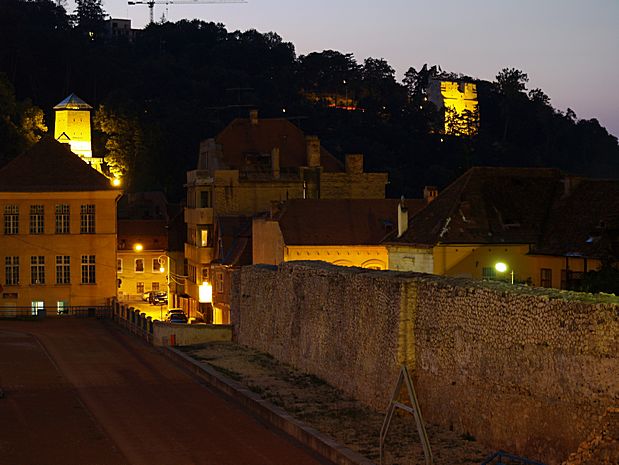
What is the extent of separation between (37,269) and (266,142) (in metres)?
16.7

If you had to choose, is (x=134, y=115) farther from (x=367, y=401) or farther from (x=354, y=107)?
(x=367, y=401)

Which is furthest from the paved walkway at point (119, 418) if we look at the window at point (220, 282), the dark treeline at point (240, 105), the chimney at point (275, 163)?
the dark treeline at point (240, 105)

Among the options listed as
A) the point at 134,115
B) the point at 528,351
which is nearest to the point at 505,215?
the point at 528,351

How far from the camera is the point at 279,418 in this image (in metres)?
24.5

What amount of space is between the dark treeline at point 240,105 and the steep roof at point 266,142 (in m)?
29.4

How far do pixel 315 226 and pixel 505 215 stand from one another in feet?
41.9

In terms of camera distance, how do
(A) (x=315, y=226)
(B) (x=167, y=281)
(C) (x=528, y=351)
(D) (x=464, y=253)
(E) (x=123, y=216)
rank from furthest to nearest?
(E) (x=123, y=216), (B) (x=167, y=281), (A) (x=315, y=226), (D) (x=464, y=253), (C) (x=528, y=351)

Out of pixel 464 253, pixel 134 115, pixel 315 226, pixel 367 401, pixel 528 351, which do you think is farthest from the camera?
pixel 134 115

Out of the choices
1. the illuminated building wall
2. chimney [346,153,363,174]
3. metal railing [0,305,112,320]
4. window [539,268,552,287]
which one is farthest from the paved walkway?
the illuminated building wall

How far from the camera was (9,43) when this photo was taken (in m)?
147

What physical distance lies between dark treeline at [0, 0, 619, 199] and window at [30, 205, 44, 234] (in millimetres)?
34136

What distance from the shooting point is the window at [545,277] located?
3956cm

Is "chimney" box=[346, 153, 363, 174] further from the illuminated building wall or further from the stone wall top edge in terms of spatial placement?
the illuminated building wall

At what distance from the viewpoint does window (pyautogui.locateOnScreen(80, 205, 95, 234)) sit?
2549 inches
